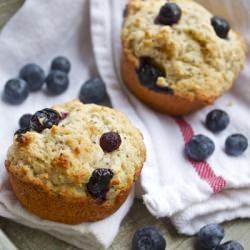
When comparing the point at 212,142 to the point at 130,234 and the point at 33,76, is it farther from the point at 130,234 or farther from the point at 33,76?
the point at 33,76

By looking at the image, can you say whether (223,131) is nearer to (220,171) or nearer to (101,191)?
(220,171)

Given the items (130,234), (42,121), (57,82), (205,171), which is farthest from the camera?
(57,82)

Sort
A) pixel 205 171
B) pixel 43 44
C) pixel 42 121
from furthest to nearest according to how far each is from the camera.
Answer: pixel 43 44 < pixel 205 171 < pixel 42 121

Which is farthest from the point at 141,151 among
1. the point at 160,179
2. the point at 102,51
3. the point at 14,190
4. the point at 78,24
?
the point at 78,24

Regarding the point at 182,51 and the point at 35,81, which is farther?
the point at 35,81

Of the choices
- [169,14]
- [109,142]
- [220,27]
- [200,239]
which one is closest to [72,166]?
[109,142]

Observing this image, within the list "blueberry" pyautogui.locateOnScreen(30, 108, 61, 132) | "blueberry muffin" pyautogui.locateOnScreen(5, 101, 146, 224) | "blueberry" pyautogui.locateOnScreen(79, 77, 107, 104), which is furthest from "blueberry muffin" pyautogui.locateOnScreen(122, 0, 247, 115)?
"blueberry" pyautogui.locateOnScreen(30, 108, 61, 132)

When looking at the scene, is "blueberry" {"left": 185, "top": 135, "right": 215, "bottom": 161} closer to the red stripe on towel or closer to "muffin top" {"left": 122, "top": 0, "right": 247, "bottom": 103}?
the red stripe on towel
